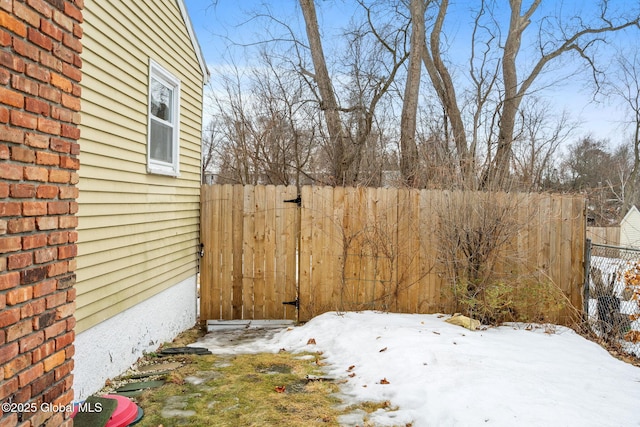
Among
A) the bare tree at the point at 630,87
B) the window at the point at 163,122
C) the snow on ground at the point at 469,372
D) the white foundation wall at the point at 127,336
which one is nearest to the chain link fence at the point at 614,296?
the snow on ground at the point at 469,372

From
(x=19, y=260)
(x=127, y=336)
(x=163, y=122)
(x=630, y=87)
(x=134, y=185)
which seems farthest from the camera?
(x=630, y=87)

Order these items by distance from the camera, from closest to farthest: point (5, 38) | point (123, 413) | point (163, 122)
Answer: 1. point (5, 38)
2. point (123, 413)
3. point (163, 122)

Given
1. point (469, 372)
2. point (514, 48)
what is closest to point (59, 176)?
point (469, 372)

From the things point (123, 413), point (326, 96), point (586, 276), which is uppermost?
point (326, 96)

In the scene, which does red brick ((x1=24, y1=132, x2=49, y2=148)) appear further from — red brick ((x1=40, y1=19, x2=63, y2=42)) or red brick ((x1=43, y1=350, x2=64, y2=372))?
red brick ((x1=43, y1=350, x2=64, y2=372))

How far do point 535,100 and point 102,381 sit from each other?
14.3 meters

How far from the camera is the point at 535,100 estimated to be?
14.3m

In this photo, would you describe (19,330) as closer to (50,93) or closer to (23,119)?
(23,119)

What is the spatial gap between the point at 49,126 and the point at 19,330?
3.03 feet

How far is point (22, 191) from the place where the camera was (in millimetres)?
1946

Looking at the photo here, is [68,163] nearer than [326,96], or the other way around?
[68,163]

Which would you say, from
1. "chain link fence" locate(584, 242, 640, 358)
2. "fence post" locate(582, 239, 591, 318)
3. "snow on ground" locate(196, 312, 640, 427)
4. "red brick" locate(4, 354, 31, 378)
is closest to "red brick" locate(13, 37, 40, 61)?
"red brick" locate(4, 354, 31, 378)

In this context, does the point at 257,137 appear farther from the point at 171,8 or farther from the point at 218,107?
the point at 171,8

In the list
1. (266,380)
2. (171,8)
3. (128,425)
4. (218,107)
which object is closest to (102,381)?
(128,425)
